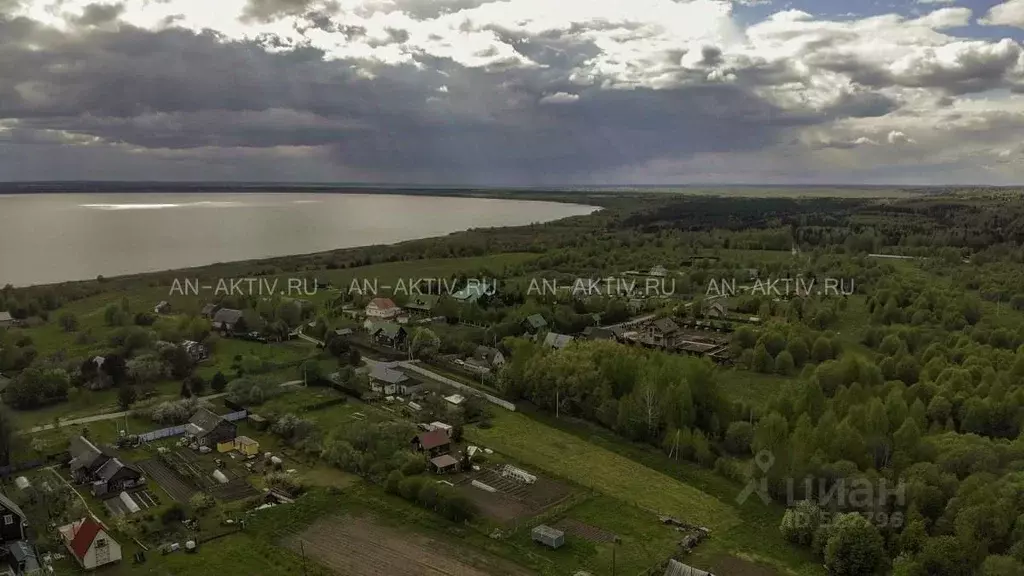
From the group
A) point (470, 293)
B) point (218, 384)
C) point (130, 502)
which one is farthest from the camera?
point (470, 293)

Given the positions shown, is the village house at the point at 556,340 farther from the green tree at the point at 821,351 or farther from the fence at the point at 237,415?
the fence at the point at 237,415

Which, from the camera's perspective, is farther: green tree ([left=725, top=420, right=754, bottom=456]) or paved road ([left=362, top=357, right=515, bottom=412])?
paved road ([left=362, top=357, right=515, bottom=412])

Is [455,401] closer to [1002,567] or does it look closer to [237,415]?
[237,415]

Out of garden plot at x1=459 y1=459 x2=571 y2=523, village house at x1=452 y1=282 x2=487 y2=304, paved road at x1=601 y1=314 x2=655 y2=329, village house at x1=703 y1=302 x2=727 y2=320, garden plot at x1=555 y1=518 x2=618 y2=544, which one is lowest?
garden plot at x1=555 y1=518 x2=618 y2=544

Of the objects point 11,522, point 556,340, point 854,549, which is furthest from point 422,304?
point 854,549

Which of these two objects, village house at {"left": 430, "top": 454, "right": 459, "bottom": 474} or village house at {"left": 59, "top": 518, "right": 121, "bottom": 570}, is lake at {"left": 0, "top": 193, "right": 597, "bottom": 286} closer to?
village house at {"left": 59, "top": 518, "right": 121, "bottom": 570}

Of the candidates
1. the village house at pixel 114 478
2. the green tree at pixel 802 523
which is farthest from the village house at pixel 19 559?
the green tree at pixel 802 523

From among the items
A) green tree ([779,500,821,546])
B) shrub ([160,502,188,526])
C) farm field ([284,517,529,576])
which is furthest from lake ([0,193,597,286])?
green tree ([779,500,821,546])
